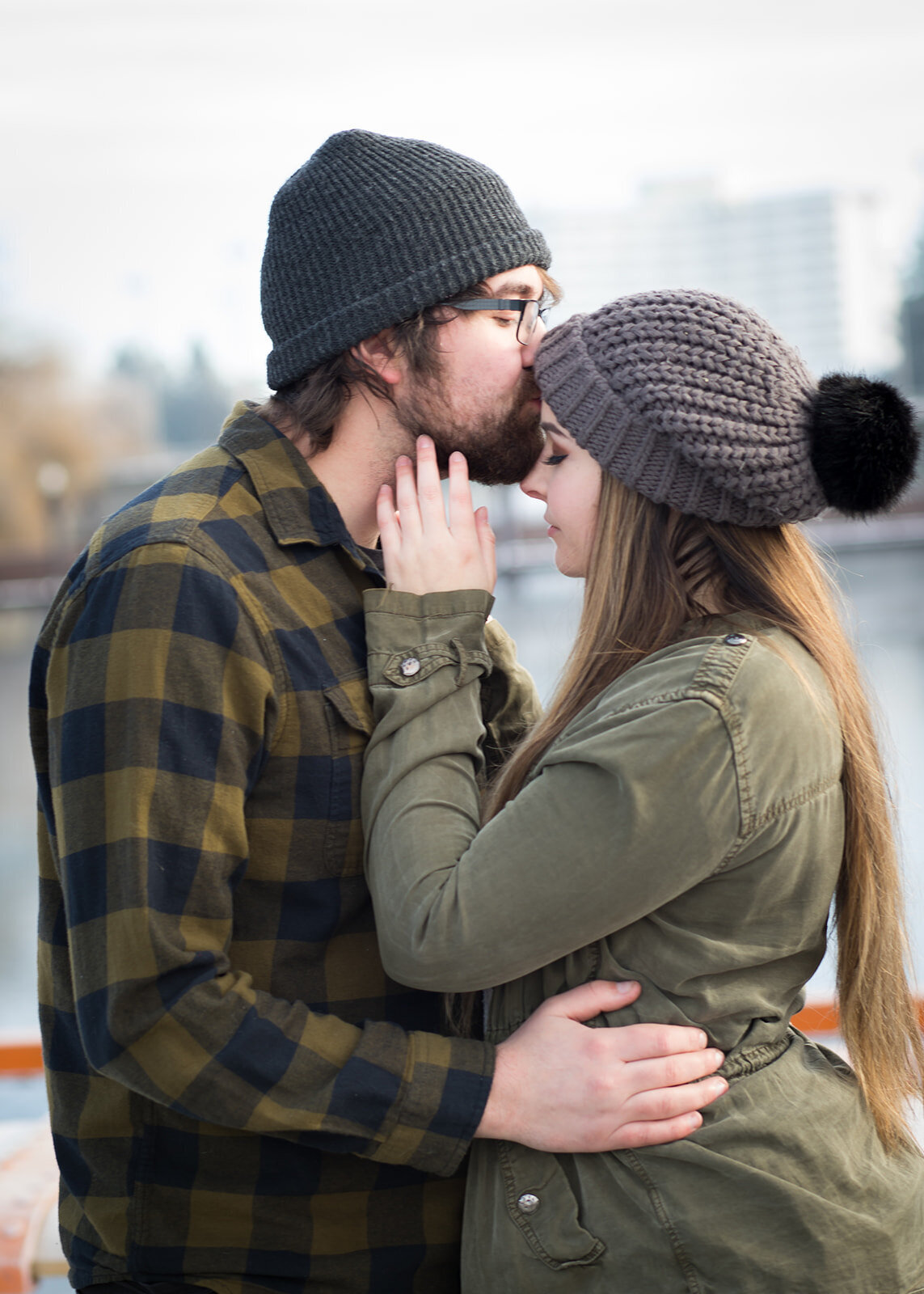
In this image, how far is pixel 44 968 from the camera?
1142 mm

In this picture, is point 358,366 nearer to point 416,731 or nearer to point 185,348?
point 416,731

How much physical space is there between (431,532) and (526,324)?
33cm

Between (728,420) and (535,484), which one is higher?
(728,420)

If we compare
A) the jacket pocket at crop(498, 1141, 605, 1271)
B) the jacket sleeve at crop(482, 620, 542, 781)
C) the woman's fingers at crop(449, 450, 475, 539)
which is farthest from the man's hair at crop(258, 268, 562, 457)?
the jacket pocket at crop(498, 1141, 605, 1271)

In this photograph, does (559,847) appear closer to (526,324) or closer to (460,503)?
(460,503)

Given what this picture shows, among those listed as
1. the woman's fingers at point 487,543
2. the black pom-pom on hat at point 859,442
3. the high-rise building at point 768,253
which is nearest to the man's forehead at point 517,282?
the woman's fingers at point 487,543

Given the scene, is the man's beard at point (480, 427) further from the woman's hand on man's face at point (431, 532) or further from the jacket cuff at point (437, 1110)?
the jacket cuff at point (437, 1110)

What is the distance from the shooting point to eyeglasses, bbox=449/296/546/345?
1.29 meters

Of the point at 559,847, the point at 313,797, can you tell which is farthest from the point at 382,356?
the point at 559,847

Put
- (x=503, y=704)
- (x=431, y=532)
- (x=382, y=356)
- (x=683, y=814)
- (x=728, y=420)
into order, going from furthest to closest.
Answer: (x=503, y=704)
(x=382, y=356)
(x=431, y=532)
(x=728, y=420)
(x=683, y=814)

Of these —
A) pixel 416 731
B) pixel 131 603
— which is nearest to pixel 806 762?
pixel 416 731

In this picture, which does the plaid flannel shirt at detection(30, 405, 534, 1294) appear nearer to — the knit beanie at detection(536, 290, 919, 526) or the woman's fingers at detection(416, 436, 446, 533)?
the woman's fingers at detection(416, 436, 446, 533)

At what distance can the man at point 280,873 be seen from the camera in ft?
3.12

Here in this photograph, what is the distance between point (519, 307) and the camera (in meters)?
1.32
